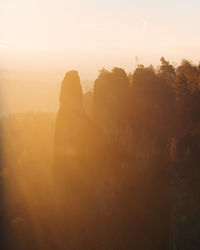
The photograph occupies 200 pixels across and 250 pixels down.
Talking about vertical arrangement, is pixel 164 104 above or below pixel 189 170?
above

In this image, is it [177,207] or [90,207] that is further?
[90,207]

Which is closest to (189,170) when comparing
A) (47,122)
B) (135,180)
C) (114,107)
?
(135,180)

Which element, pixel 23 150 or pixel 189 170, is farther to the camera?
pixel 23 150

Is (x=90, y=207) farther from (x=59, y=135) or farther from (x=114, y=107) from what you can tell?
(x=114, y=107)

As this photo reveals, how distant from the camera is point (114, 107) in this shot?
32094 mm

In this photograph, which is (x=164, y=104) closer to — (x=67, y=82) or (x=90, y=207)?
(x=67, y=82)

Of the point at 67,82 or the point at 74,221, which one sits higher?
the point at 67,82

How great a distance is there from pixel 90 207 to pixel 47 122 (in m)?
37.9

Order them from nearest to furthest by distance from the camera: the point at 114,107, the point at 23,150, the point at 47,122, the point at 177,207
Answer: the point at 177,207 < the point at 114,107 < the point at 23,150 < the point at 47,122

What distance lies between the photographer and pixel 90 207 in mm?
33219

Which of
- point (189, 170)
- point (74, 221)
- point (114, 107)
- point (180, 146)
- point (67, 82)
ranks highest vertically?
point (67, 82)

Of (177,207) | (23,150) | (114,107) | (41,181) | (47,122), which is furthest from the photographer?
(47,122)

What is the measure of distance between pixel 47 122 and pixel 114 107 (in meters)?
38.7

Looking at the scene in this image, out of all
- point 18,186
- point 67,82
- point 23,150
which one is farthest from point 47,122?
point 67,82
